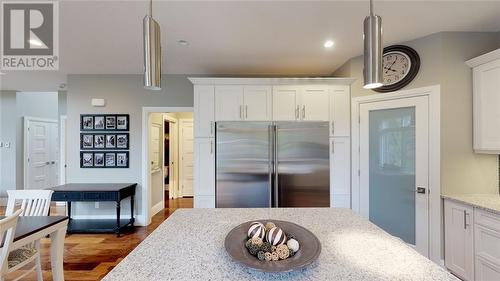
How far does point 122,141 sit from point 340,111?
3.47 meters

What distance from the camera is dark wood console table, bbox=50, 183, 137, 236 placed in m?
3.49

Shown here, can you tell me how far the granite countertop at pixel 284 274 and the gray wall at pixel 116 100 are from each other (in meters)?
2.74

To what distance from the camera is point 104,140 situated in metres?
4.00

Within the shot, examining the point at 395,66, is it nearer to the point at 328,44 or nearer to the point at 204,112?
the point at 328,44

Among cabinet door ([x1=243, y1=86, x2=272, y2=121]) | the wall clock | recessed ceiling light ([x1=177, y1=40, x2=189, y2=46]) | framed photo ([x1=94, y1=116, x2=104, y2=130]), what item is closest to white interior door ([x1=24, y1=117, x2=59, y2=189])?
framed photo ([x1=94, y1=116, x2=104, y2=130])

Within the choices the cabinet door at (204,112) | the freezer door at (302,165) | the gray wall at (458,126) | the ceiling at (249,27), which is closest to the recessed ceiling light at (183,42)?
the ceiling at (249,27)

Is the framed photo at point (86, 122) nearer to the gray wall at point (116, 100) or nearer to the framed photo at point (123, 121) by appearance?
the gray wall at point (116, 100)

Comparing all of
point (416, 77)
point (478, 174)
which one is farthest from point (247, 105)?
point (478, 174)

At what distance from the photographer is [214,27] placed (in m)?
2.41

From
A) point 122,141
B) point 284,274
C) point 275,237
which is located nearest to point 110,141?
point 122,141

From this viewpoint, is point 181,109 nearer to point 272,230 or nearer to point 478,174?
point 272,230

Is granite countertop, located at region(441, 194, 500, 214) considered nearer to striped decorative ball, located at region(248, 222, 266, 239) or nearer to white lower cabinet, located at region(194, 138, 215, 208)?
striped decorative ball, located at region(248, 222, 266, 239)

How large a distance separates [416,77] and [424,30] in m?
0.48

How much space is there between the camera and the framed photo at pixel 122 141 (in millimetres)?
3996
